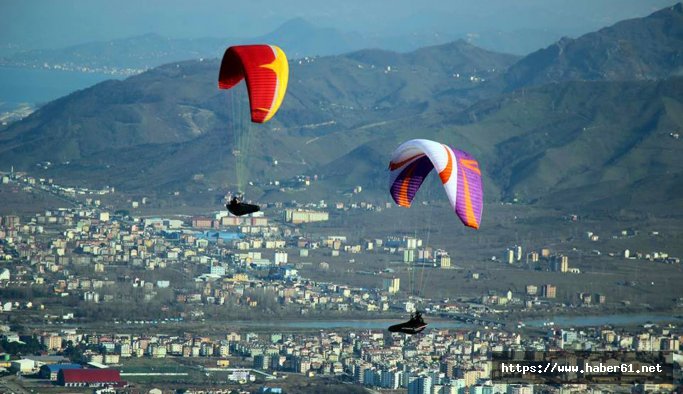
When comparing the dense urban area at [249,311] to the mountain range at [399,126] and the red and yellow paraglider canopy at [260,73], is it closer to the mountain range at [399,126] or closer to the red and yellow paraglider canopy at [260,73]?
the mountain range at [399,126]

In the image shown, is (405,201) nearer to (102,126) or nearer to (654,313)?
(654,313)

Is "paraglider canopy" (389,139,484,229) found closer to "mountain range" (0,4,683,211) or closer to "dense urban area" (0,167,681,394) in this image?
"dense urban area" (0,167,681,394)

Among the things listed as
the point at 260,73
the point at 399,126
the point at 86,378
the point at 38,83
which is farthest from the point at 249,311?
the point at 38,83

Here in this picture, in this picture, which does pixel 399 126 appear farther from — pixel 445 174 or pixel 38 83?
pixel 445 174

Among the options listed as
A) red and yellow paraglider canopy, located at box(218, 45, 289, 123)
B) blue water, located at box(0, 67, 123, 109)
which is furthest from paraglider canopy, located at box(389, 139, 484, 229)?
blue water, located at box(0, 67, 123, 109)

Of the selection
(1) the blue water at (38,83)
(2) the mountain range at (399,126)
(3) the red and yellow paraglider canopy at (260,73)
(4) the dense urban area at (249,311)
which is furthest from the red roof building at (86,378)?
(1) the blue water at (38,83)

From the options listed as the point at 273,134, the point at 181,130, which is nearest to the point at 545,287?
the point at 273,134
